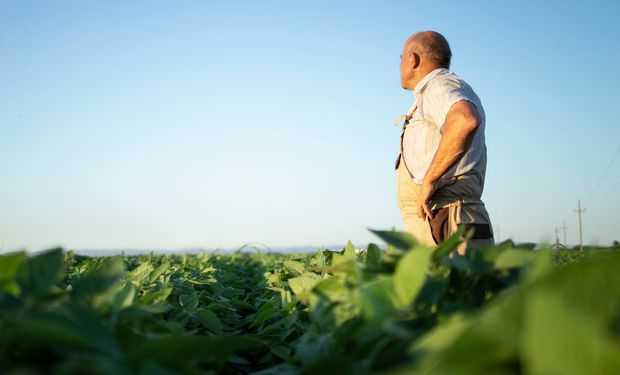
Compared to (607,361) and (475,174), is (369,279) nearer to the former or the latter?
(607,361)

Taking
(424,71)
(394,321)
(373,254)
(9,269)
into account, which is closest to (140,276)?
(373,254)

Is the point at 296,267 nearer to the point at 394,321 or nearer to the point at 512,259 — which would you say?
the point at 512,259

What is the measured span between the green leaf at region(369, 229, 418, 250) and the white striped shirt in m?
2.18

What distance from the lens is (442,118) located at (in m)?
3.52

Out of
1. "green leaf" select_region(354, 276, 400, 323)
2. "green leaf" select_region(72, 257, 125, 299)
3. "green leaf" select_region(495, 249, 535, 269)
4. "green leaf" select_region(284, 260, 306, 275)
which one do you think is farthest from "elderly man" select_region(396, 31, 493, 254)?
"green leaf" select_region(72, 257, 125, 299)

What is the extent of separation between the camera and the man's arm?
3250mm

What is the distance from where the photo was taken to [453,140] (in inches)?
129

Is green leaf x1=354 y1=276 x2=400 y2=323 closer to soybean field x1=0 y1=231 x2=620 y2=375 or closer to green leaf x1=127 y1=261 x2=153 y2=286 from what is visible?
soybean field x1=0 y1=231 x2=620 y2=375

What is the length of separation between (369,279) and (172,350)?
21.3 inches

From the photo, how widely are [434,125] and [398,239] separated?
249cm

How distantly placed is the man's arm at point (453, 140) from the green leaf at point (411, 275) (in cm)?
223

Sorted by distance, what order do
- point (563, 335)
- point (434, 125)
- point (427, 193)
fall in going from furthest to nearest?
point (434, 125) < point (427, 193) < point (563, 335)

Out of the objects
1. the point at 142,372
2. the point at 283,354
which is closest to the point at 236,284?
the point at 283,354

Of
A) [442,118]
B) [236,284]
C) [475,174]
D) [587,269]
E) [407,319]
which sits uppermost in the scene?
[442,118]
